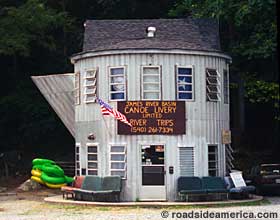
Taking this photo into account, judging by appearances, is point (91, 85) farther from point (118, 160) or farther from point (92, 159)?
point (118, 160)

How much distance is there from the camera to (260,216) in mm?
14617

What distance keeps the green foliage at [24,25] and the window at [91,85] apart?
10.4 meters

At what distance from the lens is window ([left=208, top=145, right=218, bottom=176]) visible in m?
20.5

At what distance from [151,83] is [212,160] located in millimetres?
3816

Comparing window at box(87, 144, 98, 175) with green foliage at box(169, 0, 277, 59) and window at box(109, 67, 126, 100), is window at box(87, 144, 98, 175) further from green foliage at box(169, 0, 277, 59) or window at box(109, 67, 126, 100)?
green foliage at box(169, 0, 277, 59)

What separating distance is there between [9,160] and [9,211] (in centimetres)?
1771

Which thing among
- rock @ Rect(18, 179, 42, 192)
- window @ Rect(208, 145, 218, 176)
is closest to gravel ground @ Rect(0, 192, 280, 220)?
window @ Rect(208, 145, 218, 176)

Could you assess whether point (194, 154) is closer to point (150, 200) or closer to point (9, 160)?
point (150, 200)

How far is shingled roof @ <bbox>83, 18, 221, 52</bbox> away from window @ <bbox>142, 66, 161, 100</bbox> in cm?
86

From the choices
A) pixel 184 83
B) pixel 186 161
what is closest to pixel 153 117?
pixel 184 83

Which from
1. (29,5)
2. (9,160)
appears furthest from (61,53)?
(9,160)

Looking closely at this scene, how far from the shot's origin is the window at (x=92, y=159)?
20547 mm

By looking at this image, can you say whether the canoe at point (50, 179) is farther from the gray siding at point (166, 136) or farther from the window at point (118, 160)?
the window at point (118, 160)

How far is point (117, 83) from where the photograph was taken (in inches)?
797
